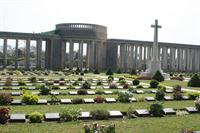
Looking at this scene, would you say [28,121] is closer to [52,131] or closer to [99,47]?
[52,131]

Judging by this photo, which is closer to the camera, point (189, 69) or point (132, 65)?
point (132, 65)

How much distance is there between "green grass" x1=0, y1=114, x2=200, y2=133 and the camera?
609 inches

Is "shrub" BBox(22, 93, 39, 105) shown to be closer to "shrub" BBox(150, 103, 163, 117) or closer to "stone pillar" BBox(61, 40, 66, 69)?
"shrub" BBox(150, 103, 163, 117)

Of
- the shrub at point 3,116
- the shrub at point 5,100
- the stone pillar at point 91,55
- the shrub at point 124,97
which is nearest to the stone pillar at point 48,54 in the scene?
the stone pillar at point 91,55

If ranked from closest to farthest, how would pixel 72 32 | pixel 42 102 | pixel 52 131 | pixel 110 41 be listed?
pixel 52 131, pixel 42 102, pixel 72 32, pixel 110 41

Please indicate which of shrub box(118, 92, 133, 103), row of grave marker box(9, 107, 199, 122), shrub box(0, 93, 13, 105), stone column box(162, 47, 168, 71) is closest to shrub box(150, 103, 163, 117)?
row of grave marker box(9, 107, 199, 122)

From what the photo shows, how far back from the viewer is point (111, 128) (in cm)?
1241

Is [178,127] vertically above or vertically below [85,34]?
below

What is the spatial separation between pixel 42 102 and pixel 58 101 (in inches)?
54.0

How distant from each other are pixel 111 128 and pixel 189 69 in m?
121

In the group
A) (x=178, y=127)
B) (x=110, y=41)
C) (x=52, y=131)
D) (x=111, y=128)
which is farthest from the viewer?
(x=110, y=41)

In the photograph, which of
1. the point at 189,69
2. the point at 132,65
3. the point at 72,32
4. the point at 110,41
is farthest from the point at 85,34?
the point at 189,69

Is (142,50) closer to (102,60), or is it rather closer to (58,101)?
(102,60)

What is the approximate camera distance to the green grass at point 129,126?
15469mm
